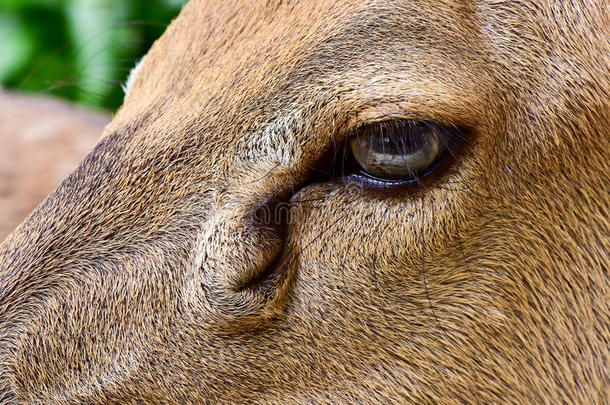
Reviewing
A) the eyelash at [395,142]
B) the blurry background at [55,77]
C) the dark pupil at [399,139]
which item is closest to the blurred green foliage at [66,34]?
the blurry background at [55,77]

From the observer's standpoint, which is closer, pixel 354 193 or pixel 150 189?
pixel 354 193

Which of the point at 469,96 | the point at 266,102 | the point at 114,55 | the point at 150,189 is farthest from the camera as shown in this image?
the point at 114,55

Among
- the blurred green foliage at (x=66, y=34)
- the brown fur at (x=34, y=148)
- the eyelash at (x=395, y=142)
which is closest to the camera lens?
the eyelash at (x=395, y=142)

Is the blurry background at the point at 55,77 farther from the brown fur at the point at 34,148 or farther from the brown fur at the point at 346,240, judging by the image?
the brown fur at the point at 346,240

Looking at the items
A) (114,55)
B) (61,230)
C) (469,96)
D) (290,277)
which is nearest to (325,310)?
(290,277)

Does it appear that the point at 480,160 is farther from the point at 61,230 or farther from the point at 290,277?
the point at 61,230

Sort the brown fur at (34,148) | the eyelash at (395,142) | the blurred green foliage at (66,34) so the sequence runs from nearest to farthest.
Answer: the eyelash at (395,142), the brown fur at (34,148), the blurred green foliage at (66,34)

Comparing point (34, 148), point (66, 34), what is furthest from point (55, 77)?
point (34, 148)
